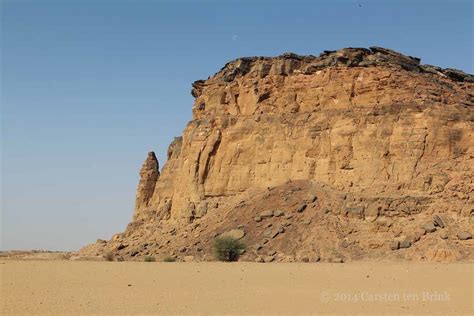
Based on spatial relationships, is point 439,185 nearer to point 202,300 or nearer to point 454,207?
point 454,207

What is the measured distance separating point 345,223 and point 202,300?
→ 2137cm

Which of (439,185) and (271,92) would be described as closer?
(439,185)

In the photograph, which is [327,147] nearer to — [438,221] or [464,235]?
[438,221]

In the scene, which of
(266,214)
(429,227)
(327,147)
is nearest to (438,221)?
(429,227)

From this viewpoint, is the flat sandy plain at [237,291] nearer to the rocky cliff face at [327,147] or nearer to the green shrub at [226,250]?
the green shrub at [226,250]

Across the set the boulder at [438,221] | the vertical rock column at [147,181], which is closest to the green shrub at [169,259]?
the boulder at [438,221]

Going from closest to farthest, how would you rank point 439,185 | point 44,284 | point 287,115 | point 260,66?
1. point 44,284
2. point 439,185
3. point 287,115
4. point 260,66

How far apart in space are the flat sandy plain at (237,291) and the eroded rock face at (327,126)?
46.2 feet

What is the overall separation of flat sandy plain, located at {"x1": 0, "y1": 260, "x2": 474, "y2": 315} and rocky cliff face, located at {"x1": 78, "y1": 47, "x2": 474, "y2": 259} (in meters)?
11.0

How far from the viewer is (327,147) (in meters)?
40.1

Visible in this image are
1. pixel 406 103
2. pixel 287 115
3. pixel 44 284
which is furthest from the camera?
pixel 287 115

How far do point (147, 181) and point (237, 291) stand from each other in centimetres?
4018

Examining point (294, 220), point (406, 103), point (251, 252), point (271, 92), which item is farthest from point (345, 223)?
point (271, 92)

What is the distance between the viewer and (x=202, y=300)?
49.3 feet
